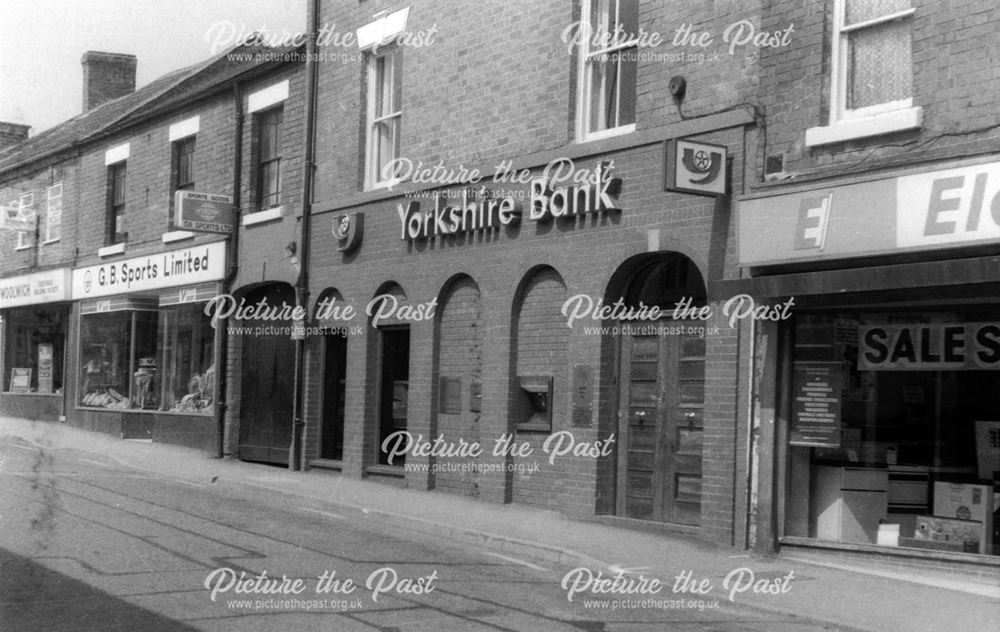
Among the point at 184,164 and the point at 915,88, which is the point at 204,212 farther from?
the point at 915,88

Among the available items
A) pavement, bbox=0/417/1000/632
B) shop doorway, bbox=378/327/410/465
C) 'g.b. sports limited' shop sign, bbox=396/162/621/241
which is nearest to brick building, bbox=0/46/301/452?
shop doorway, bbox=378/327/410/465

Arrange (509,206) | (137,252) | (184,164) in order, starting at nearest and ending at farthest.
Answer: (509,206) < (184,164) < (137,252)

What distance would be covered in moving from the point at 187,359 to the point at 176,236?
8.17 feet

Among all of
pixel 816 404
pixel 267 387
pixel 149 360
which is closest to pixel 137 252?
pixel 149 360

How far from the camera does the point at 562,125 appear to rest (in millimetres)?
14273

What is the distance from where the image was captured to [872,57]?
10.7 m

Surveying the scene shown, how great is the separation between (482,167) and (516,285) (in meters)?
1.82

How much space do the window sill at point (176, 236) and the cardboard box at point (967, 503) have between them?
16179 mm

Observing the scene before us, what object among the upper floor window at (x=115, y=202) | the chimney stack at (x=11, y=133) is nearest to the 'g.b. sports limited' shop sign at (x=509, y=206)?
the upper floor window at (x=115, y=202)

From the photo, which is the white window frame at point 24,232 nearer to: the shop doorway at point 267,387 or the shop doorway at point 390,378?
the shop doorway at point 267,387

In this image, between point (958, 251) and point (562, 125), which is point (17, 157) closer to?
point (562, 125)

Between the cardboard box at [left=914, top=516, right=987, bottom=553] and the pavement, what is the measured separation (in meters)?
0.34

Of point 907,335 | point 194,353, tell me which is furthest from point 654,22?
point 194,353

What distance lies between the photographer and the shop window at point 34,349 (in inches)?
1134
